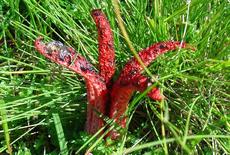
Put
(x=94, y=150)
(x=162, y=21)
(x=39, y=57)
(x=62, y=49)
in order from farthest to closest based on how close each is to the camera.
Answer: (x=39, y=57) → (x=162, y=21) → (x=94, y=150) → (x=62, y=49)

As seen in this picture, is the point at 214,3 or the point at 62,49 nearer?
the point at 62,49

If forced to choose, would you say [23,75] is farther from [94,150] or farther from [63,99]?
[94,150]

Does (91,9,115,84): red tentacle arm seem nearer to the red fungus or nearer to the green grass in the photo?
the red fungus

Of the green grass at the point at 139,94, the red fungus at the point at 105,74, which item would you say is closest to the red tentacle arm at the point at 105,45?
the red fungus at the point at 105,74

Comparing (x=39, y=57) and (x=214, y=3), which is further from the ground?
(x=214, y=3)

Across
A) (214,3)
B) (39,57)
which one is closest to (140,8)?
(214,3)

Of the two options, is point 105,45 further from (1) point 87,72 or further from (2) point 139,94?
(2) point 139,94

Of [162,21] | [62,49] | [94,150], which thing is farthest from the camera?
[162,21]

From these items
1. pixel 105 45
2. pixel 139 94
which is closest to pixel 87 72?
pixel 105 45
